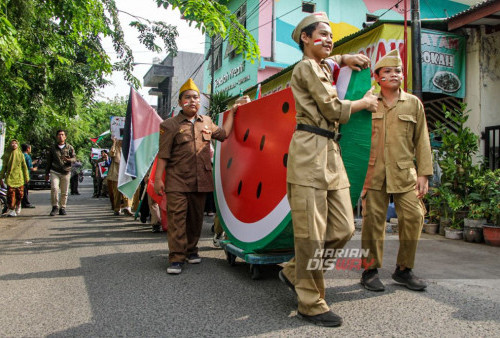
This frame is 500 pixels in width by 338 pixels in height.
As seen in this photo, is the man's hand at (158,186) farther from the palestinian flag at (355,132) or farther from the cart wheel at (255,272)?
the palestinian flag at (355,132)

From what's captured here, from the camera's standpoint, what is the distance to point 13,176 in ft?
33.0

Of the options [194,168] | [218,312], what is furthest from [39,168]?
[218,312]

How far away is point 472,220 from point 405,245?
360cm

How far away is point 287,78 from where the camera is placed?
12.6 m

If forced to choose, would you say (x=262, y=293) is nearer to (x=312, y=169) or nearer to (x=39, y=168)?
(x=312, y=169)

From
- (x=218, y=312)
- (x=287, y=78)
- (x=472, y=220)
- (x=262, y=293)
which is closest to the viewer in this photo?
(x=218, y=312)

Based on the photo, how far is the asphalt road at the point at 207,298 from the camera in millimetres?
2758

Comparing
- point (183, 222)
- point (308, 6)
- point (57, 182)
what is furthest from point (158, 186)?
point (308, 6)

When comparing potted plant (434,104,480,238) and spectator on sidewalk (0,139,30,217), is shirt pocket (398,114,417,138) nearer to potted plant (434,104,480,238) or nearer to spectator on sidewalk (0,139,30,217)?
potted plant (434,104,480,238)

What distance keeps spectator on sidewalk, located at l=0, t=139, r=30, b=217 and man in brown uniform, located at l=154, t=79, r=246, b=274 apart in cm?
706

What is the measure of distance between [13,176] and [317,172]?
942 centimetres

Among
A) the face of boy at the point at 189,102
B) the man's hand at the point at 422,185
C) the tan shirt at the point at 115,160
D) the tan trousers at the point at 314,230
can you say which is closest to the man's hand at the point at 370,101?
the tan trousers at the point at 314,230

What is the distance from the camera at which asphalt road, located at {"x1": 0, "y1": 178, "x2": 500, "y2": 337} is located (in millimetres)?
2758

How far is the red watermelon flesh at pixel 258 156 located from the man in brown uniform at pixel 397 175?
0.87 meters
